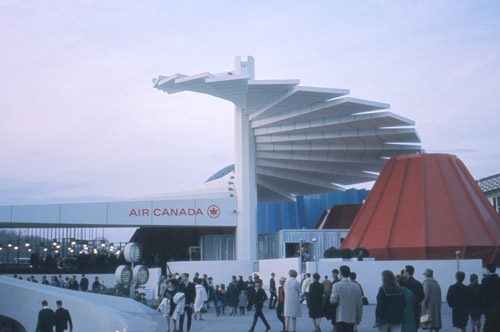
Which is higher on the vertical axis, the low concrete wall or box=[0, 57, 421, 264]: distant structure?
box=[0, 57, 421, 264]: distant structure

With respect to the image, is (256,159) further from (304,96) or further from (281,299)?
(281,299)

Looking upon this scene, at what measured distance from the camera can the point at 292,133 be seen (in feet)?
103

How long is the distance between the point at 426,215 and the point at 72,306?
16.2 metres

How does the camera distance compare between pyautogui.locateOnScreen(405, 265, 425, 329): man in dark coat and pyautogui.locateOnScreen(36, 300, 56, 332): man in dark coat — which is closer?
pyautogui.locateOnScreen(405, 265, 425, 329): man in dark coat

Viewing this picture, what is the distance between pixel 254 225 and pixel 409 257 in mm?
9582

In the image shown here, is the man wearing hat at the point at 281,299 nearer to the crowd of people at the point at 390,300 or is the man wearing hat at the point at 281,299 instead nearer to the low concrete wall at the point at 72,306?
the crowd of people at the point at 390,300

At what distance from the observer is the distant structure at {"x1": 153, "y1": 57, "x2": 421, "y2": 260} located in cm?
2694

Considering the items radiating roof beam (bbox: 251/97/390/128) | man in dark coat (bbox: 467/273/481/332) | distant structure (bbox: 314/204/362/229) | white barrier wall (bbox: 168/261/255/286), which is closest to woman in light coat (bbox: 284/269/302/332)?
man in dark coat (bbox: 467/273/481/332)

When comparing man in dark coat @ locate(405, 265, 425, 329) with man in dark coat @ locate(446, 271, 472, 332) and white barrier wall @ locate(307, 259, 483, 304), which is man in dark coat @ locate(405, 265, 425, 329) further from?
white barrier wall @ locate(307, 259, 483, 304)

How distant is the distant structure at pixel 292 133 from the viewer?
26938 millimetres

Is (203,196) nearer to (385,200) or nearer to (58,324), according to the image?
(385,200)

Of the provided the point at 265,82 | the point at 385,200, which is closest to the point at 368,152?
the point at 385,200

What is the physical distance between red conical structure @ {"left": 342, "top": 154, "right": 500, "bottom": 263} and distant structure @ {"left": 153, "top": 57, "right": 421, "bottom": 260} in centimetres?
206

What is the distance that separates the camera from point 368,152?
32.8 m
